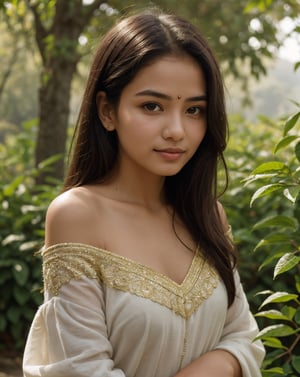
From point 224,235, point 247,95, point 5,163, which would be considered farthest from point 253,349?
point 247,95

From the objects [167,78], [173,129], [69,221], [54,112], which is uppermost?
[167,78]

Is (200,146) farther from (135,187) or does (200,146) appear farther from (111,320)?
(111,320)

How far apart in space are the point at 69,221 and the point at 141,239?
23 cm

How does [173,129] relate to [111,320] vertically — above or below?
above

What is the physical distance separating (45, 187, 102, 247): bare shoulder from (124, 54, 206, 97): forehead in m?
0.34

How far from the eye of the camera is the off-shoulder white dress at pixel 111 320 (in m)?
1.87

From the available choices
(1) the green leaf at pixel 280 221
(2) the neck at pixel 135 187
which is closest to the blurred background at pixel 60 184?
(1) the green leaf at pixel 280 221

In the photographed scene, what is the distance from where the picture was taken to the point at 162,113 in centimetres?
198

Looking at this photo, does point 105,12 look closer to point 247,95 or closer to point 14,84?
point 247,95

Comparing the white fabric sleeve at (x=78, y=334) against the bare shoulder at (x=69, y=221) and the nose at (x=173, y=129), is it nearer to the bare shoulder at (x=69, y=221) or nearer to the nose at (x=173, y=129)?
the bare shoulder at (x=69, y=221)

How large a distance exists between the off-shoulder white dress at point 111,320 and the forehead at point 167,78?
46cm

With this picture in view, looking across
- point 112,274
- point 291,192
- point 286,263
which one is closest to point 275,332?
point 286,263

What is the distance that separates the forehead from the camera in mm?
1970

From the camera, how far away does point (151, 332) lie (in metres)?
1.90
